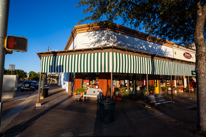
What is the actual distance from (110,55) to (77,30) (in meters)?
6.17

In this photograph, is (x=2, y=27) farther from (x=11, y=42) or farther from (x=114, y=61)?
(x=114, y=61)

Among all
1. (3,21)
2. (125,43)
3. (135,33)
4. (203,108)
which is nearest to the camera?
(3,21)

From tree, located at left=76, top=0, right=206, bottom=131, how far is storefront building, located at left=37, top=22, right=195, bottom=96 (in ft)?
5.23

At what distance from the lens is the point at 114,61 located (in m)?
7.56

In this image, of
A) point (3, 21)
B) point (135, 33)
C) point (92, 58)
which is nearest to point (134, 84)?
point (135, 33)

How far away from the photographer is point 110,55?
7539mm

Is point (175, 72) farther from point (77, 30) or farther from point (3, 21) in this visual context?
point (3, 21)

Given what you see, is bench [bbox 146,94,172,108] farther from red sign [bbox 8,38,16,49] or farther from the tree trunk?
red sign [bbox 8,38,16,49]

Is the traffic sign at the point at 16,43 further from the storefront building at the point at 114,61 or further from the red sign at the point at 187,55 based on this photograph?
the red sign at the point at 187,55

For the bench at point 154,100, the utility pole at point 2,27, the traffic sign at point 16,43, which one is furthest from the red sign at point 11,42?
the bench at point 154,100

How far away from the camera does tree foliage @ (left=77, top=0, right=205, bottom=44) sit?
21.6ft

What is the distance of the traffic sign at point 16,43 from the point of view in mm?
3277

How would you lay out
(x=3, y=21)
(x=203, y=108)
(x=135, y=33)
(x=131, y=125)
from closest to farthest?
(x=3, y=21) < (x=203, y=108) < (x=131, y=125) < (x=135, y=33)

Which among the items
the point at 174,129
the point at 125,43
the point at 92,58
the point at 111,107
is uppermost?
the point at 125,43
